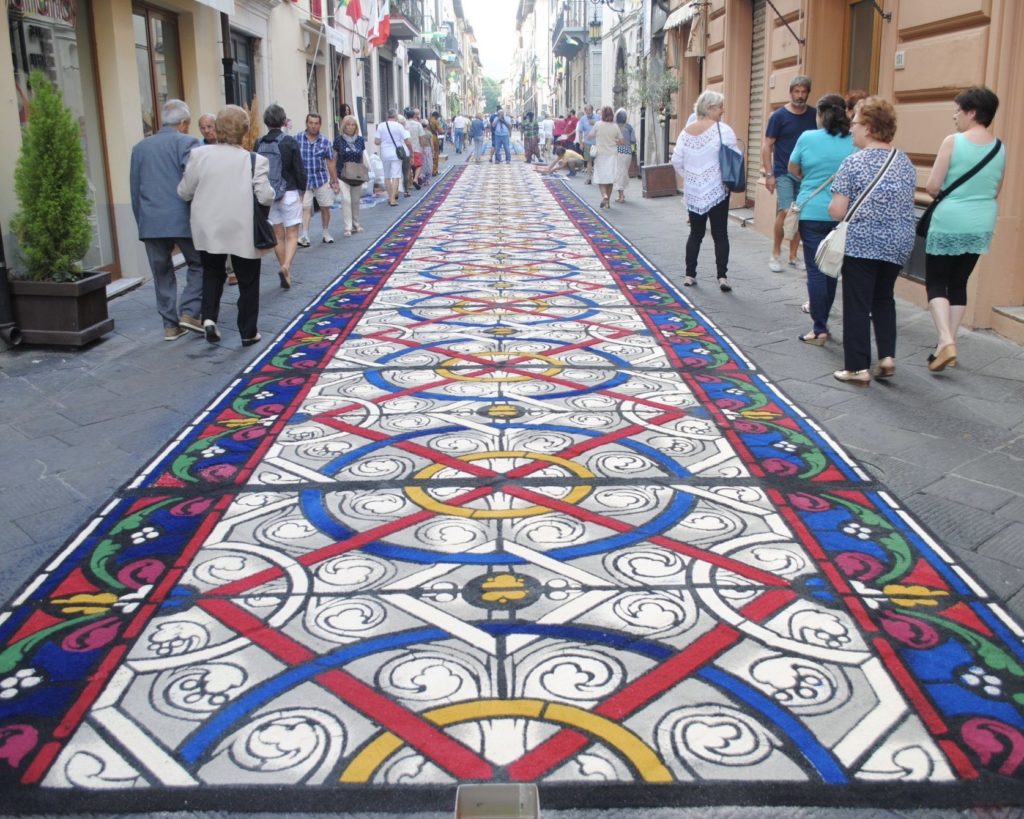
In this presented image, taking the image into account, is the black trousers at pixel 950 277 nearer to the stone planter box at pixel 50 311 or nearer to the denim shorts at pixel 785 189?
the denim shorts at pixel 785 189

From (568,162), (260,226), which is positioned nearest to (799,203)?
(260,226)

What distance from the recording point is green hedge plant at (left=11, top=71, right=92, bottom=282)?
22.7ft

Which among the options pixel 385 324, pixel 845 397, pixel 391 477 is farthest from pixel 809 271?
pixel 391 477

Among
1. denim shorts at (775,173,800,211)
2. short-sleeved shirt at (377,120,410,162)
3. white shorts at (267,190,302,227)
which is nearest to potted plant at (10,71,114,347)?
white shorts at (267,190,302,227)

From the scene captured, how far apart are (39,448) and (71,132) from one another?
2.95 metres

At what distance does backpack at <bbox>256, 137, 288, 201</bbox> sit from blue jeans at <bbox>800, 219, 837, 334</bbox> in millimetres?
4779

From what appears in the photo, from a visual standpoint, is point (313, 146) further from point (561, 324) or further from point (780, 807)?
point (780, 807)

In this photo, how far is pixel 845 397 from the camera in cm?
575

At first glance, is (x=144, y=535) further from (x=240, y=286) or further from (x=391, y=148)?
(x=391, y=148)

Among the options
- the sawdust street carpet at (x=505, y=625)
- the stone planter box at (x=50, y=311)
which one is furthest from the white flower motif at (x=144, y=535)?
the stone planter box at (x=50, y=311)

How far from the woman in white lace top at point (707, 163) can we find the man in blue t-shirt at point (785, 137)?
889 millimetres

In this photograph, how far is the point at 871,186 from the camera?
5781 millimetres

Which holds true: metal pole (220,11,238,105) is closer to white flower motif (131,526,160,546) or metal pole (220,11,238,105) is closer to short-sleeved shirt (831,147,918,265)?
short-sleeved shirt (831,147,918,265)

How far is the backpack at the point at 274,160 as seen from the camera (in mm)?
9438
